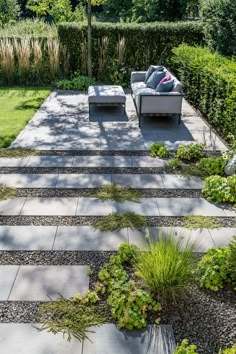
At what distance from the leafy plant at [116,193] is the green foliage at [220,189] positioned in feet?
2.75

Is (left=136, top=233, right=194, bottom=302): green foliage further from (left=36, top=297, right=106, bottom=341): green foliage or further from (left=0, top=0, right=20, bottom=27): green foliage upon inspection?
(left=0, top=0, right=20, bottom=27): green foliage

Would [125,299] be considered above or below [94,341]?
above

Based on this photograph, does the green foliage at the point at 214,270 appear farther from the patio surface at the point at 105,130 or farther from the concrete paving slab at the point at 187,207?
the patio surface at the point at 105,130

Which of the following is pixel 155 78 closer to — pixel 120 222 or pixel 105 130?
pixel 105 130

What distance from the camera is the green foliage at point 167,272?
2.82 metres

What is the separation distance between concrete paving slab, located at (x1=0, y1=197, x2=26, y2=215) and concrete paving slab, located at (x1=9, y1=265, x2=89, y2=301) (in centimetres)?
102

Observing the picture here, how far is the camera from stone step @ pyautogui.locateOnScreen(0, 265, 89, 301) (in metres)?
2.93

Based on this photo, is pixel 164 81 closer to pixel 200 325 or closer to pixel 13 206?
pixel 13 206

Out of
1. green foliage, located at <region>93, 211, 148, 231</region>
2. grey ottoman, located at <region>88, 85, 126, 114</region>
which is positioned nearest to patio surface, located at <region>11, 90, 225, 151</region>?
grey ottoman, located at <region>88, 85, 126, 114</region>

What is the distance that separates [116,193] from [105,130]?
98.6 inches

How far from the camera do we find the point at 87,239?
11.9ft

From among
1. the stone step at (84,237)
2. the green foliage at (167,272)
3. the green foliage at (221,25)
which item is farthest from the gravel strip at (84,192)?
the green foliage at (221,25)

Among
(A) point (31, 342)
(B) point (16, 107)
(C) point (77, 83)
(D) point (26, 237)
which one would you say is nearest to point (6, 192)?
(D) point (26, 237)

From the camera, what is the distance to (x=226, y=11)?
27.3 feet
